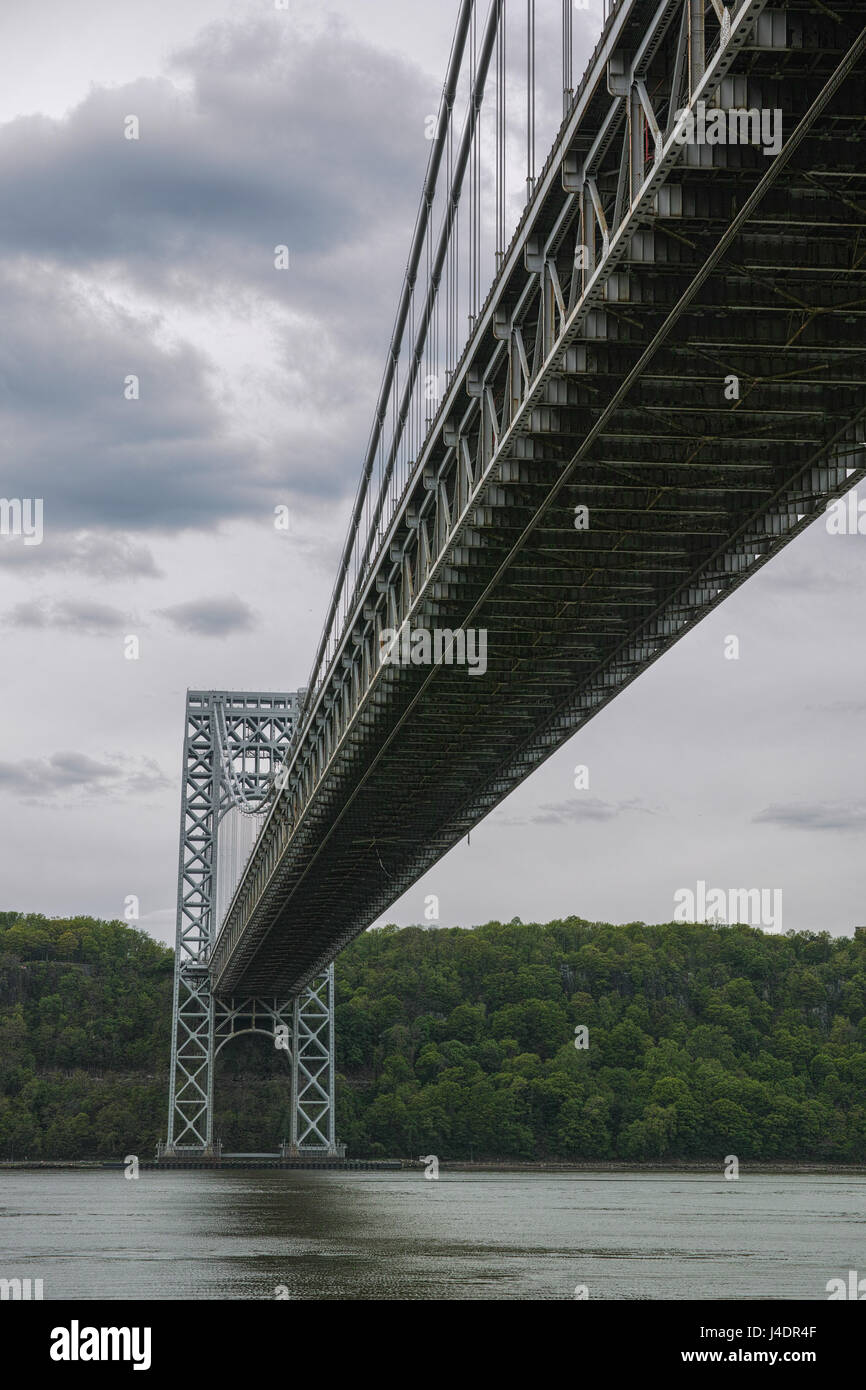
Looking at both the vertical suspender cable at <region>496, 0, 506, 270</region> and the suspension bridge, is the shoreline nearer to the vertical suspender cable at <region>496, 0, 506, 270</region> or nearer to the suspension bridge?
the suspension bridge


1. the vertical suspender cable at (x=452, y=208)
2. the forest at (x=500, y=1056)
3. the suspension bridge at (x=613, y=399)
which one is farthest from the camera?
the forest at (x=500, y=1056)

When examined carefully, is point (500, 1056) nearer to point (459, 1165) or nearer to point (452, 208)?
point (459, 1165)

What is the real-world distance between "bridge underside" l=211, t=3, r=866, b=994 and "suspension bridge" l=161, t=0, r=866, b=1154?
0.04 meters

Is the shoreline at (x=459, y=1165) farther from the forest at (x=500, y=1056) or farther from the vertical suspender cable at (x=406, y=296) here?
the vertical suspender cable at (x=406, y=296)

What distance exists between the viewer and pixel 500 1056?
3954 inches

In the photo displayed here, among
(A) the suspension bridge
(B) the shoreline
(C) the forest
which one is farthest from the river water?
(C) the forest

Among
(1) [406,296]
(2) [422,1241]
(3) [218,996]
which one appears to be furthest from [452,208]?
(3) [218,996]

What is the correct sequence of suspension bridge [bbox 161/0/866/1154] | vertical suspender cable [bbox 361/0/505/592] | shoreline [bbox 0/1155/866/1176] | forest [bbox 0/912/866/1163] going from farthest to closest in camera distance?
forest [bbox 0/912/866/1163] → shoreline [bbox 0/1155/866/1176] → vertical suspender cable [bbox 361/0/505/592] → suspension bridge [bbox 161/0/866/1154]

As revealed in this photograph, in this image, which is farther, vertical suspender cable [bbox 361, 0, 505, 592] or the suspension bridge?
vertical suspender cable [bbox 361, 0, 505, 592]

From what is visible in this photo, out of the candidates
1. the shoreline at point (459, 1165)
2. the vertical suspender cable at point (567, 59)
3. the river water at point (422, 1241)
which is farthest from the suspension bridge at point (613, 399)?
the shoreline at point (459, 1165)

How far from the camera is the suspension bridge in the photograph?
46.8 feet

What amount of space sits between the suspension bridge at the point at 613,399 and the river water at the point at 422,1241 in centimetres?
931

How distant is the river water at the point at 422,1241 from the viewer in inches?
918
